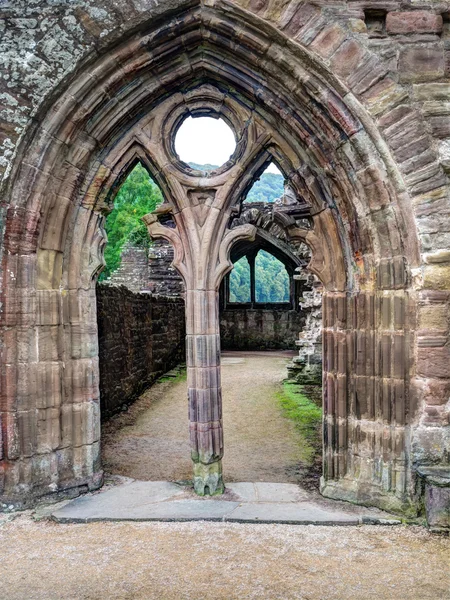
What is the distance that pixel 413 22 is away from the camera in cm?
373

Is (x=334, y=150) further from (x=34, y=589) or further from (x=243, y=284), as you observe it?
(x=243, y=284)

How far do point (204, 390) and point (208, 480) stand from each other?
0.72m

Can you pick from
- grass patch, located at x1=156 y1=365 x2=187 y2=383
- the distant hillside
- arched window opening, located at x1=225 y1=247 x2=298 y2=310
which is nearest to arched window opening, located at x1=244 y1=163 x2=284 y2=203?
the distant hillside

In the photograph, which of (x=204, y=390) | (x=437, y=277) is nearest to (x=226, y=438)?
(x=204, y=390)

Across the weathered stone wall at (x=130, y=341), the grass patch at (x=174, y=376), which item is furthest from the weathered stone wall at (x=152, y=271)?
the grass patch at (x=174, y=376)

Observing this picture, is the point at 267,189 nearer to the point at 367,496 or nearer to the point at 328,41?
the point at 328,41

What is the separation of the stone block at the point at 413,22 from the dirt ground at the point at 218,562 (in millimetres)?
3443

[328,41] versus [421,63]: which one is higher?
[328,41]

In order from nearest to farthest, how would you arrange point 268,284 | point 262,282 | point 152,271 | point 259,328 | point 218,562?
point 218,562 < point 152,271 < point 259,328 < point 262,282 < point 268,284

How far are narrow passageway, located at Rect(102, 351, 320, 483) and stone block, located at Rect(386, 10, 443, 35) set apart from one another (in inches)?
151

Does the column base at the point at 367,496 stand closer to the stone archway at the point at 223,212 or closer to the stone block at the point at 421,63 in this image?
the stone archway at the point at 223,212

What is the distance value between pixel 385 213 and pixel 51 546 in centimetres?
317

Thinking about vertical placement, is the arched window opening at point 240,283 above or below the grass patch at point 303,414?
above

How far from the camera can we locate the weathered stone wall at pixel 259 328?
18688 millimetres
